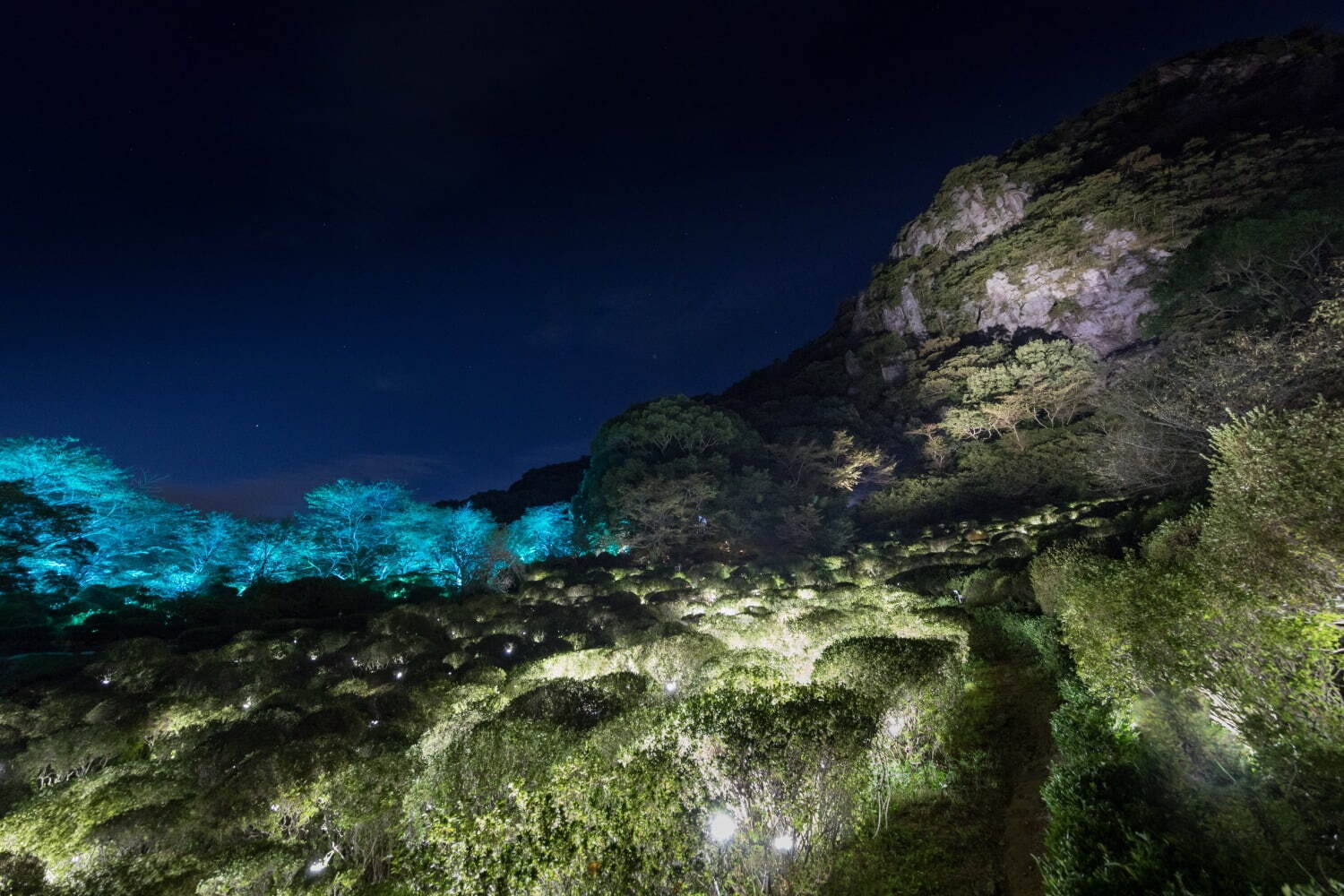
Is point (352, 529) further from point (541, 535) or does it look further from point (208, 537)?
point (541, 535)

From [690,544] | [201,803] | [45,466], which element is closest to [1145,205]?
[690,544]

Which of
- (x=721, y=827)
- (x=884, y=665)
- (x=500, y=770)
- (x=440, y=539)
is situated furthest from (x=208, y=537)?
(x=884, y=665)

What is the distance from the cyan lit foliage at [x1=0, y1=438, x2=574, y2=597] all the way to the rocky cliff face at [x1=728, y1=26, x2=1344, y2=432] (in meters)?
32.0

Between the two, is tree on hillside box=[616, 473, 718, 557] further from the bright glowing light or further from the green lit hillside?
the bright glowing light

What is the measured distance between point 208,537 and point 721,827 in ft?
127

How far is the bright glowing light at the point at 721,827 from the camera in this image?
21.6 ft

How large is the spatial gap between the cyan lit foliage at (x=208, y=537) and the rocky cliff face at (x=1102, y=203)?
3197 cm

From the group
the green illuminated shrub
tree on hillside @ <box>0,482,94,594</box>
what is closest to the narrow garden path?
the green illuminated shrub

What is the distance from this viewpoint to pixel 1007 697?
451 inches

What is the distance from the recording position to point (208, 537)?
106ft

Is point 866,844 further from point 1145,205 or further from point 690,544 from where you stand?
point 1145,205

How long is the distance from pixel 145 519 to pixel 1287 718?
1679 inches

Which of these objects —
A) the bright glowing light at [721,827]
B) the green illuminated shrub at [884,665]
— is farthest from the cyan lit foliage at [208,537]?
the bright glowing light at [721,827]

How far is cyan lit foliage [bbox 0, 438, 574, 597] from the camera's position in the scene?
77.8 ft
